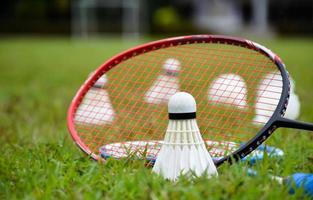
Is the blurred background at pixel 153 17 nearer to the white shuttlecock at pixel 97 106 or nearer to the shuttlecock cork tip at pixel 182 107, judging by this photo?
the white shuttlecock at pixel 97 106

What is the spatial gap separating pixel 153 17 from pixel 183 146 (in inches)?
1210

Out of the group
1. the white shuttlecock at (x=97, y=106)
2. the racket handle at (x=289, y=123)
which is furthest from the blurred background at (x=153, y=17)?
the racket handle at (x=289, y=123)

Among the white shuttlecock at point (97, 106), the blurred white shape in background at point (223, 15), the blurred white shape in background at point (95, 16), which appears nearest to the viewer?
the white shuttlecock at point (97, 106)

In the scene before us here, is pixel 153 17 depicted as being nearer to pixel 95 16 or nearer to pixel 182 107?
pixel 95 16

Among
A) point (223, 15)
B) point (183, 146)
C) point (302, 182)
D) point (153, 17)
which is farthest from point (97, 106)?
point (223, 15)

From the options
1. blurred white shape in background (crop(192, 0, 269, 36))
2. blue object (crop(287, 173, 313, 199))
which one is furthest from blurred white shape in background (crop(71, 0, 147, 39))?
blue object (crop(287, 173, 313, 199))

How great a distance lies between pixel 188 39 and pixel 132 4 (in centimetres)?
2474

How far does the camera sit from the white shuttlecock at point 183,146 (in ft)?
6.33

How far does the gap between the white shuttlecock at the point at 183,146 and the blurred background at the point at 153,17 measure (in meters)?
23.5

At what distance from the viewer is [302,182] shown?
1883 millimetres

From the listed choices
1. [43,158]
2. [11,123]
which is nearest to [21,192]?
[43,158]

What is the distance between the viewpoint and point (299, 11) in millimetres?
31859

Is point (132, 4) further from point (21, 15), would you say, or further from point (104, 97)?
point (104, 97)

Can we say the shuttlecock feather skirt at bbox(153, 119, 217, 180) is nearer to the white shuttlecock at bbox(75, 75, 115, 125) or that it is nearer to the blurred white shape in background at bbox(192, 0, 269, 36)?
the white shuttlecock at bbox(75, 75, 115, 125)
